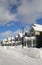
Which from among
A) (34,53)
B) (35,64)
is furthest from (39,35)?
(35,64)

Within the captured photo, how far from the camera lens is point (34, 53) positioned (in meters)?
19.0

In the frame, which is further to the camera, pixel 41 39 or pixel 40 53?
pixel 41 39

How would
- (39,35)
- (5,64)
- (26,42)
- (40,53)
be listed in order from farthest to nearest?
1. (26,42)
2. (39,35)
3. (40,53)
4. (5,64)

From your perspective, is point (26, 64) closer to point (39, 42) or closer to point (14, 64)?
point (14, 64)

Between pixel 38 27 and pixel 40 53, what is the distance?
28.2m

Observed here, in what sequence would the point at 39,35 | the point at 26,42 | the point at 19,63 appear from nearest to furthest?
the point at 19,63 → the point at 39,35 → the point at 26,42

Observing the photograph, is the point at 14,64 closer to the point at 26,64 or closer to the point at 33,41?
the point at 26,64

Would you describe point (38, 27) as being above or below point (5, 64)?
above

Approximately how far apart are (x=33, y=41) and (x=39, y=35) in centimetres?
269

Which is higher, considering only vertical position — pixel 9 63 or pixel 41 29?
pixel 41 29

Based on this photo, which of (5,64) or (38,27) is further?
(38,27)

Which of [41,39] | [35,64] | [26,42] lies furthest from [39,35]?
[35,64]

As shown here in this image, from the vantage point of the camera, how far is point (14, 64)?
477 inches

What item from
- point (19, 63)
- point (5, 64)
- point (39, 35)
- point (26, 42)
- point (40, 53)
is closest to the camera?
point (5, 64)
